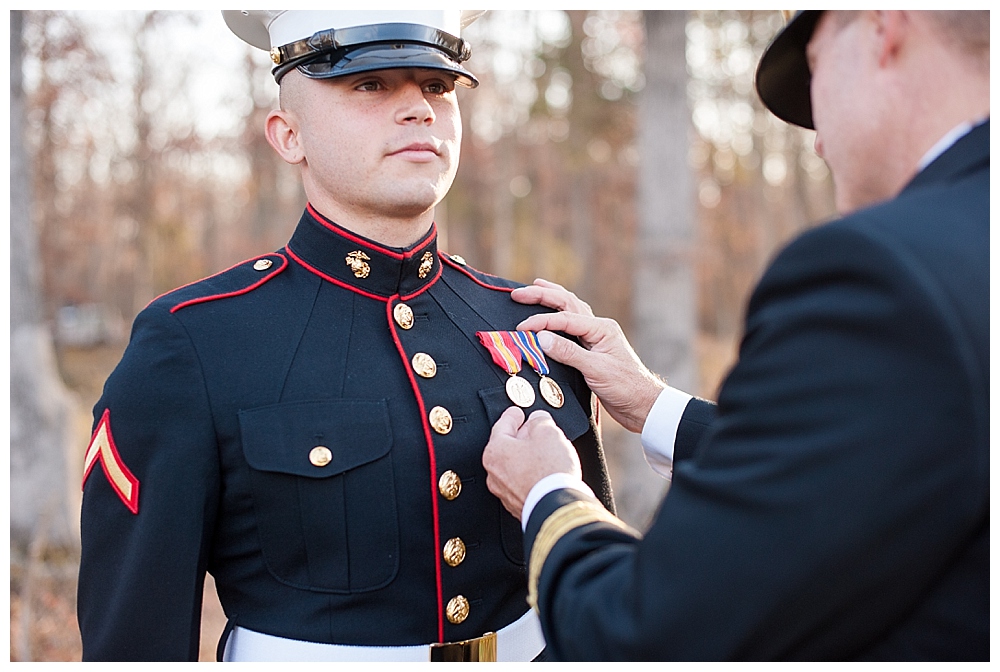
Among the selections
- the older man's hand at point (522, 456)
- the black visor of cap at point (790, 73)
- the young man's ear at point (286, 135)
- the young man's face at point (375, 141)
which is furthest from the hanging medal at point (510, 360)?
the black visor of cap at point (790, 73)

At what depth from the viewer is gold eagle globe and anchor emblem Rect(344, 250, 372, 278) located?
199cm

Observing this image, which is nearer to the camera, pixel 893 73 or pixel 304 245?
pixel 893 73

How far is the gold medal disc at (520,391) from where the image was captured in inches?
78.4

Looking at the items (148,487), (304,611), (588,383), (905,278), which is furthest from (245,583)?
(905,278)

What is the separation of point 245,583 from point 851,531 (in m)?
1.25

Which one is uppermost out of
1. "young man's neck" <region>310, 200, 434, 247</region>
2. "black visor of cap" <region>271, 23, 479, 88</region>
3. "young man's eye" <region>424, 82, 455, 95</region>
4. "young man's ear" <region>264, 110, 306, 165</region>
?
"black visor of cap" <region>271, 23, 479, 88</region>

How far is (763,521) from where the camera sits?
1.09m

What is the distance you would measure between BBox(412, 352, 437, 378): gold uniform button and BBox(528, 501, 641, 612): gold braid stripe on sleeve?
0.57 m

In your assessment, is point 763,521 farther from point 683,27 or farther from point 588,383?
point 683,27

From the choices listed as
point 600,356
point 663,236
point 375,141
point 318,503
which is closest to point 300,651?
point 318,503

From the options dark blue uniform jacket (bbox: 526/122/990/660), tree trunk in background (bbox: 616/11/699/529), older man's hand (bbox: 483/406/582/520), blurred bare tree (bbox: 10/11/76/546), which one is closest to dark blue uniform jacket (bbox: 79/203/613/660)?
older man's hand (bbox: 483/406/582/520)

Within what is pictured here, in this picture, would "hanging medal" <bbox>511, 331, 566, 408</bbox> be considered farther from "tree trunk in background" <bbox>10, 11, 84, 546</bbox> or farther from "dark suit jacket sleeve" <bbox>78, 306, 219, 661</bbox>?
"tree trunk in background" <bbox>10, 11, 84, 546</bbox>

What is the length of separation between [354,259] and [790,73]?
1.01m

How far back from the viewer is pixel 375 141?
1.91m
